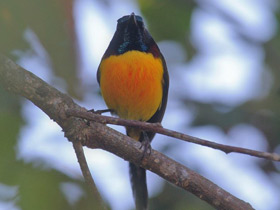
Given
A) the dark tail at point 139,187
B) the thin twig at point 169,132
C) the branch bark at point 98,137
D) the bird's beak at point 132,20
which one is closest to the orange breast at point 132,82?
the bird's beak at point 132,20

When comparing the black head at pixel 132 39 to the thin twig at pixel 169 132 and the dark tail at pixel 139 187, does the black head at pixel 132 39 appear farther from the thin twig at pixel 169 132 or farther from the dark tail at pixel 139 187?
the thin twig at pixel 169 132

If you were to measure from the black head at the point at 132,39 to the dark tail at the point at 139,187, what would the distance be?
3.65 feet

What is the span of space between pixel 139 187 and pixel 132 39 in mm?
1374

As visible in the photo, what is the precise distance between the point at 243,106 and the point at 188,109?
57 centimetres

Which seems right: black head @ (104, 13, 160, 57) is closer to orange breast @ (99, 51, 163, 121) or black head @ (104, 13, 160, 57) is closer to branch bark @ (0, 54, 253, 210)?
orange breast @ (99, 51, 163, 121)

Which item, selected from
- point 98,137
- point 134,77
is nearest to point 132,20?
point 134,77

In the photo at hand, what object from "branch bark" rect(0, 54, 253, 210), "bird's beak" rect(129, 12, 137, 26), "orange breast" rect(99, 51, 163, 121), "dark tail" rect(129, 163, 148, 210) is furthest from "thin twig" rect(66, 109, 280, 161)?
"bird's beak" rect(129, 12, 137, 26)

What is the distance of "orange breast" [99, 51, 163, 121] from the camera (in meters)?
3.90

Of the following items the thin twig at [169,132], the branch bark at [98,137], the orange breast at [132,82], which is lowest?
the thin twig at [169,132]

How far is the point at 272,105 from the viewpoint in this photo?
4.59m

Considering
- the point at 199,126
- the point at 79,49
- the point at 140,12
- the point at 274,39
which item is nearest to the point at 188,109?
the point at 199,126

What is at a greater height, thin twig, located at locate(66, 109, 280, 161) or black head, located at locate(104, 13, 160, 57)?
black head, located at locate(104, 13, 160, 57)

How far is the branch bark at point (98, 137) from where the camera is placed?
260cm

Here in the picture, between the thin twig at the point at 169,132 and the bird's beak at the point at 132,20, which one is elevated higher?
the bird's beak at the point at 132,20
